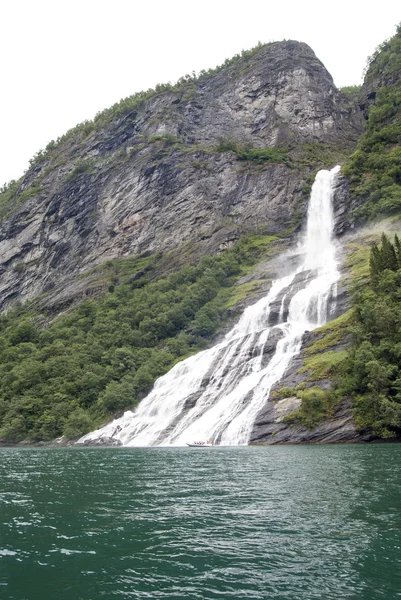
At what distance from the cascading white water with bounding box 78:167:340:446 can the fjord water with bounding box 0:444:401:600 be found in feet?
83.0

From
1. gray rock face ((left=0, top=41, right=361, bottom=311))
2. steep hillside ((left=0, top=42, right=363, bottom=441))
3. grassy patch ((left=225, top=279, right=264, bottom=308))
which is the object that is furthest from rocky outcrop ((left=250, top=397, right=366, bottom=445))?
gray rock face ((left=0, top=41, right=361, bottom=311))

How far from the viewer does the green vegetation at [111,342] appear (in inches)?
2758

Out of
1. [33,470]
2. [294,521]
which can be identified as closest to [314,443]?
[33,470]

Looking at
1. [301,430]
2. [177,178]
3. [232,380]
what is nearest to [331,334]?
[232,380]

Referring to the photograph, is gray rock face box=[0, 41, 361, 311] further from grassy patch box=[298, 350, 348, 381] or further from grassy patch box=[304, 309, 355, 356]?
grassy patch box=[298, 350, 348, 381]

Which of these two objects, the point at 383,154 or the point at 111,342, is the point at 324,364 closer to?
the point at 111,342

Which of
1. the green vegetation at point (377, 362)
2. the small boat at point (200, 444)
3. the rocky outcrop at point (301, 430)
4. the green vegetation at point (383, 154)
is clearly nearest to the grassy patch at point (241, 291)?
the green vegetation at point (383, 154)

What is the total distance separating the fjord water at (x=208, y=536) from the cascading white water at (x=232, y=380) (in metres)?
25.3

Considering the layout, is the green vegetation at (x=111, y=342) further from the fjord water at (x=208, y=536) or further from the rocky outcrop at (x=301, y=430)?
the fjord water at (x=208, y=536)

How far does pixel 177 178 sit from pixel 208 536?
127819mm

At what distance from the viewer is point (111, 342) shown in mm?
90500

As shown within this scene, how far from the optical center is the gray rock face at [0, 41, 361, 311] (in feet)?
420

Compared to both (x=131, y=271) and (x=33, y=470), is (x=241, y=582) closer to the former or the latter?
(x=33, y=470)

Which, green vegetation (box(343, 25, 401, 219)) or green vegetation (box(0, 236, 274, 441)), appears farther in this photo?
green vegetation (box(343, 25, 401, 219))
